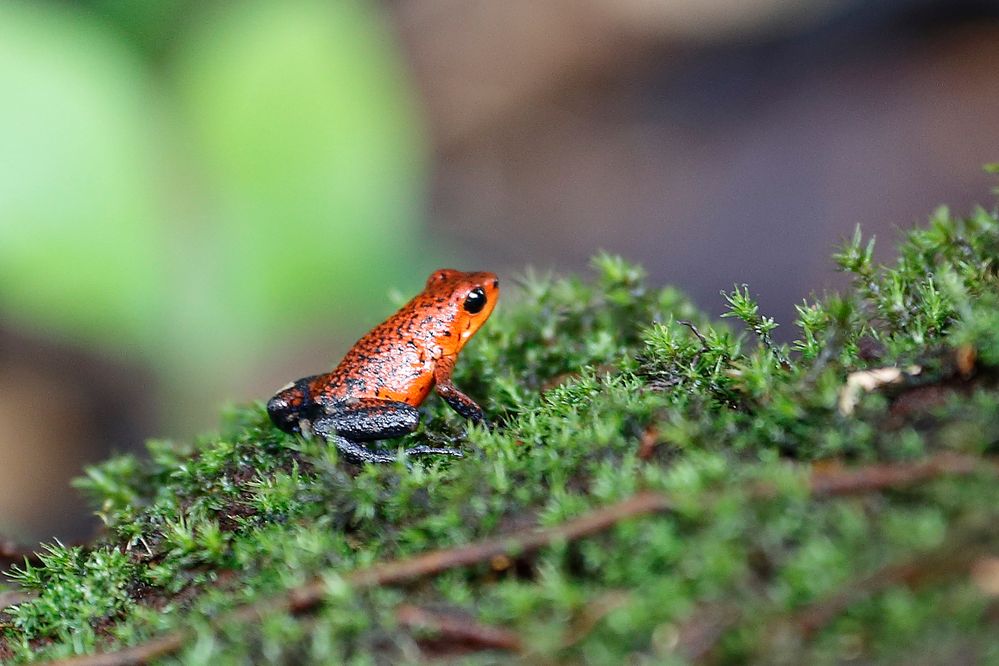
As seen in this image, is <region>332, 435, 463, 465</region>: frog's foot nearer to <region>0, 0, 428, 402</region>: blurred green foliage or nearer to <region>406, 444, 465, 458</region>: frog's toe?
<region>406, 444, 465, 458</region>: frog's toe

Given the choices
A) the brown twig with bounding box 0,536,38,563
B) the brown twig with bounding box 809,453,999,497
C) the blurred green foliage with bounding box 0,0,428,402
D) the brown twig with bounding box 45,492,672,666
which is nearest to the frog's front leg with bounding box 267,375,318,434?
the brown twig with bounding box 45,492,672,666

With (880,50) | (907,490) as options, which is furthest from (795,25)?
(907,490)

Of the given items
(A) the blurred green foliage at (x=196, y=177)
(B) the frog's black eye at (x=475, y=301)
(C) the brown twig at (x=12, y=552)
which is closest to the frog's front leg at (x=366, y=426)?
(B) the frog's black eye at (x=475, y=301)

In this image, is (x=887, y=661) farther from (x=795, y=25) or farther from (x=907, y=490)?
(x=795, y=25)

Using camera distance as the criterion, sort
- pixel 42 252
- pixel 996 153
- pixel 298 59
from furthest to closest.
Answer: pixel 996 153 → pixel 298 59 → pixel 42 252

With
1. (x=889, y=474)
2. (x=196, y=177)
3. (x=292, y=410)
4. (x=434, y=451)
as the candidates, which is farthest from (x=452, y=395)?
(x=196, y=177)

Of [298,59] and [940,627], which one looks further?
[298,59]
